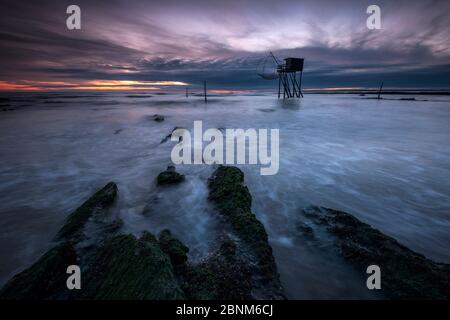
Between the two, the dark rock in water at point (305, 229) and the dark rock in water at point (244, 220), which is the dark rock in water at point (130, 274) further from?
the dark rock in water at point (305, 229)

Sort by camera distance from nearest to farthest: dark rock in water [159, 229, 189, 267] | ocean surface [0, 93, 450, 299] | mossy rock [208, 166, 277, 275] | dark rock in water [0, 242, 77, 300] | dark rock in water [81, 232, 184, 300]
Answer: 1. dark rock in water [81, 232, 184, 300]
2. dark rock in water [0, 242, 77, 300]
3. dark rock in water [159, 229, 189, 267]
4. mossy rock [208, 166, 277, 275]
5. ocean surface [0, 93, 450, 299]

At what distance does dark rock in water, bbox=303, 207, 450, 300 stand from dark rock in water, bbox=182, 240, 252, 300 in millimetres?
1818

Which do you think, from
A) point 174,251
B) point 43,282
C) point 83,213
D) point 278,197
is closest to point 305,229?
point 278,197

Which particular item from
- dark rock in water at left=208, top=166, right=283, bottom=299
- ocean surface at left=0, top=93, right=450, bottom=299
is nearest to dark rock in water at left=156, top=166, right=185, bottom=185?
ocean surface at left=0, top=93, right=450, bottom=299

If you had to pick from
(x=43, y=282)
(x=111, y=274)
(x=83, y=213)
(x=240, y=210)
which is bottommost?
(x=43, y=282)

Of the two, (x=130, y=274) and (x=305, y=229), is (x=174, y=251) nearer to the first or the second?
(x=130, y=274)

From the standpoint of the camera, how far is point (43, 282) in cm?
269

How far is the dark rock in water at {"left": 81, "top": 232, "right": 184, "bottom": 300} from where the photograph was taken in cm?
223

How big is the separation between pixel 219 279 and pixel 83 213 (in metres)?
3.28

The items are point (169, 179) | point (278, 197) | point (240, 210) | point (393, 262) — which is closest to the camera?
point (393, 262)

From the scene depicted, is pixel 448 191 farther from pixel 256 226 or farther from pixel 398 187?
pixel 256 226

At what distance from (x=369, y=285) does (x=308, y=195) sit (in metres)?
2.90

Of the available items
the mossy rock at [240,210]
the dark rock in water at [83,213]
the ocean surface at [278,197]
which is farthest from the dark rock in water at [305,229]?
the dark rock in water at [83,213]

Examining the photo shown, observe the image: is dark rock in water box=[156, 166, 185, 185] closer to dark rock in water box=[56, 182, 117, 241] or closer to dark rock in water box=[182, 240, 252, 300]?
dark rock in water box=[56, 182, 117, 241]
